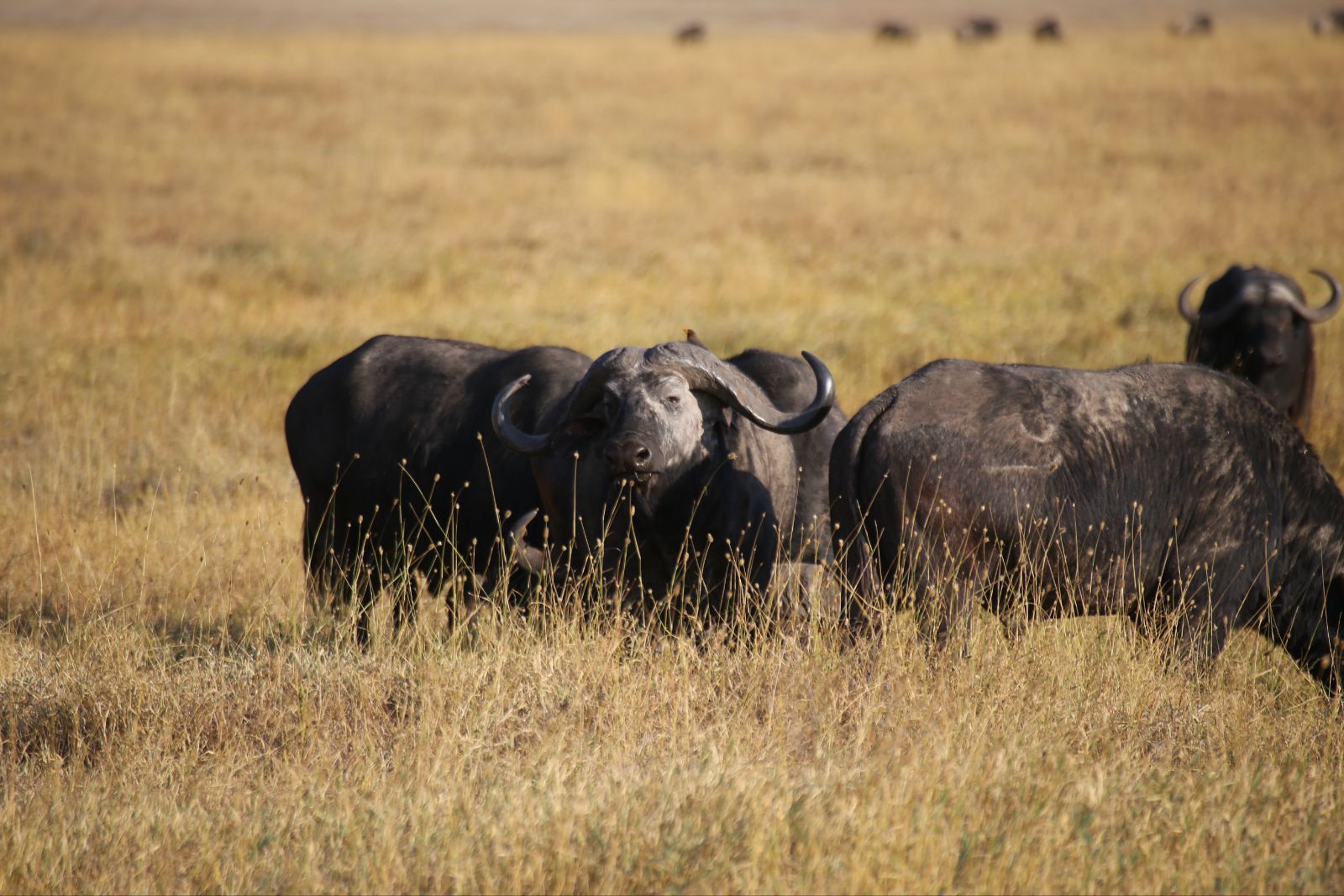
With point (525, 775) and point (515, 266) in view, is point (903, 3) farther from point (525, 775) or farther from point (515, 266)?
point (525, 775)

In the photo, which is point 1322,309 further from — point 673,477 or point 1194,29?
point 1194,29

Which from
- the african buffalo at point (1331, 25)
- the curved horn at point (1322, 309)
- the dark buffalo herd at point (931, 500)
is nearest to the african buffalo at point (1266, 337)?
the curved horn at point (1322, 309)

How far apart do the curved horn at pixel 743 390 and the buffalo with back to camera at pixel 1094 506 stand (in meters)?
0.50

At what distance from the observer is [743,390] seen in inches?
244

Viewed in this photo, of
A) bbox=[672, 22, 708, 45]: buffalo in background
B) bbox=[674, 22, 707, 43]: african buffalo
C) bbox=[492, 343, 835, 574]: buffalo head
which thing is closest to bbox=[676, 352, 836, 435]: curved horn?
bbox=[492, 343, 835, 574]: buffalo head

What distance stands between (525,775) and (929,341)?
9121mm

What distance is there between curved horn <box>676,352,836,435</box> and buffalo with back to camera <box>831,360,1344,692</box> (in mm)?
501

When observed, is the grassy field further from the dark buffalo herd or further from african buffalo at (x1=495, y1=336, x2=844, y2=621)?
african buffalo at (x1=495, y1=336, x2=844, y2=621)

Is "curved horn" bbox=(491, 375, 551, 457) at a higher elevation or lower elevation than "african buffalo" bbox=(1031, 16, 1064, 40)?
lower

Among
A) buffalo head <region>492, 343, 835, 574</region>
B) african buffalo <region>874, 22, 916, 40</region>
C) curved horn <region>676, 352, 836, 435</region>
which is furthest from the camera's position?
african buffalo <region>874, 22, 916, 40</region>

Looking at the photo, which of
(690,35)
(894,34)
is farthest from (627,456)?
(690,35)

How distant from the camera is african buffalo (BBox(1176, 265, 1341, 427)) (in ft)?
30.9

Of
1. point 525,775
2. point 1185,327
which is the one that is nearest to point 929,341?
point 1185,327

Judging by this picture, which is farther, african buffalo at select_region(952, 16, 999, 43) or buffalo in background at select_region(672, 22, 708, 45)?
buffalo in background at select_region(672, 22, 708, 45)
